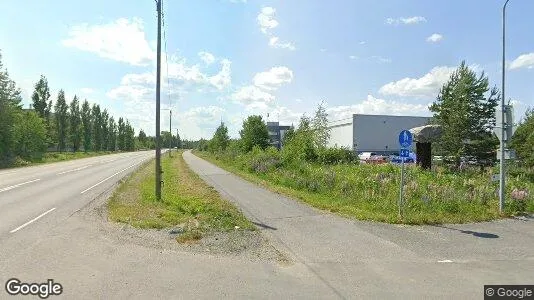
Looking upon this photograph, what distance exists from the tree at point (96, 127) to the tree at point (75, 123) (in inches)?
530

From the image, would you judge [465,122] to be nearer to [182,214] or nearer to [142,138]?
[182,214]

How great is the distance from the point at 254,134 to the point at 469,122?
25.2 meters

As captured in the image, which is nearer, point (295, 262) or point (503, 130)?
point (295, 262)

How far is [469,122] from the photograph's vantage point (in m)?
24.1

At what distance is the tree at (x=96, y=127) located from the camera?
4107 inches

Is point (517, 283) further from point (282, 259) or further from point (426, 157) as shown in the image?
point (426, 157)

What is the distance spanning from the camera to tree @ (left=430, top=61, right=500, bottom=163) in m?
24.0

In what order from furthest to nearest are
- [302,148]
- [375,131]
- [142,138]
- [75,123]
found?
[142,138] < [75,123] < [375,131] < [302,148]

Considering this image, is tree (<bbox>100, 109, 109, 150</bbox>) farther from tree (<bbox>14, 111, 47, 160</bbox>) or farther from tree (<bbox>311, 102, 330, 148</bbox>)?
tree (<bbox>311, 102, 330, 148</bbox>)

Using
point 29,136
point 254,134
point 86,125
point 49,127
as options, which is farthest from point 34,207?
point 86,125

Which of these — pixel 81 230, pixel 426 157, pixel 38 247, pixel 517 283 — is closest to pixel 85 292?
pixel 38 247

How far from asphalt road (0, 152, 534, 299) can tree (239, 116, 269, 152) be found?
34.0 metres

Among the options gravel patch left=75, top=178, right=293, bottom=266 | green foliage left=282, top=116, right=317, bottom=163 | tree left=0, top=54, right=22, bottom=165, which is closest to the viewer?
gravel patch left=75, top=178, right=293, bottom=266

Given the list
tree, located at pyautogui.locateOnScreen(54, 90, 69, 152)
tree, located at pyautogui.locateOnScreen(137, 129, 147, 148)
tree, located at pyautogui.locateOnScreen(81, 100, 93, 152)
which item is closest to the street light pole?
tree, located at pyautogui.locateOnScreen(54, 90, 69, 152)
